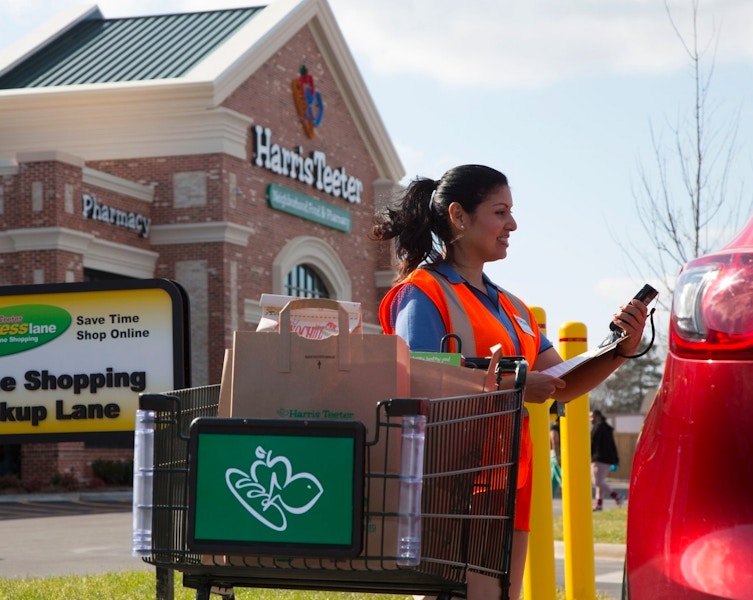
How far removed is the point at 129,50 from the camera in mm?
35562

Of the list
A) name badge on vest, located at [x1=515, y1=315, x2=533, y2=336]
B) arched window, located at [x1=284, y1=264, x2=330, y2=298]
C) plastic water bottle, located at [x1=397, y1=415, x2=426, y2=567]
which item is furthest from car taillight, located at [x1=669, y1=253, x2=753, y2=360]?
arched window, located at [x1=284, y1=264, x2=330, y2=298]

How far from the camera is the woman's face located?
14.6ft

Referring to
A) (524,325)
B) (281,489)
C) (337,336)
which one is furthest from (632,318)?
(281,489)

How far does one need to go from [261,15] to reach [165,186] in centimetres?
641

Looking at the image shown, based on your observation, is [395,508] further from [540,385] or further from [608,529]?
[608,529]

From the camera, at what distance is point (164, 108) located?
3288 centimetres

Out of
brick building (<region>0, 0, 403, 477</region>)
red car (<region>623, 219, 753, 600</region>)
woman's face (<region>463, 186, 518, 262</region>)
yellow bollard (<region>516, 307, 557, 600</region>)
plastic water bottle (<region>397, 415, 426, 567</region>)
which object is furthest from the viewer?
brick building (<region>0, 0, 403, 477</region>)

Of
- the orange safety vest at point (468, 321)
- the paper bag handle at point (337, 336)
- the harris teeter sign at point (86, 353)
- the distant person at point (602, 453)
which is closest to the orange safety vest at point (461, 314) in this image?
the orange safety vest at point (468, 321)

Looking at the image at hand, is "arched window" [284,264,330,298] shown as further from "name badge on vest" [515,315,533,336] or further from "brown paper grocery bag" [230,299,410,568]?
"brown paper grocery bag" [230,299,410,568]

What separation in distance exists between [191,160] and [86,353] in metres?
26.5

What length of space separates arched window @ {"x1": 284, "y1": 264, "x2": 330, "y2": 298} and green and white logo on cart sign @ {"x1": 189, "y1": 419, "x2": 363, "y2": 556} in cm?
3200

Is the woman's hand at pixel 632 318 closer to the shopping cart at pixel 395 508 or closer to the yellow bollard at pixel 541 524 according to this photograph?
the shopping cart at pixel 395 508

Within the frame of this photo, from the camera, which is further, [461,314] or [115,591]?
[115,591]

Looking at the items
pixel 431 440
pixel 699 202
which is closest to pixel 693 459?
pixel 431 440
